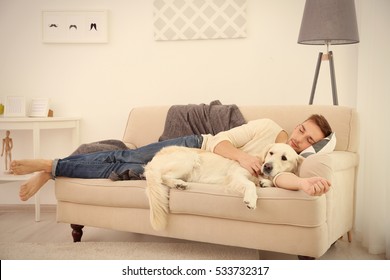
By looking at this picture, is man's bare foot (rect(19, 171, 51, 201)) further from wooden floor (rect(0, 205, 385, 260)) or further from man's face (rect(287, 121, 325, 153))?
man's face (rect(287, 121, 325, 153))

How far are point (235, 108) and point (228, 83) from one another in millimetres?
616

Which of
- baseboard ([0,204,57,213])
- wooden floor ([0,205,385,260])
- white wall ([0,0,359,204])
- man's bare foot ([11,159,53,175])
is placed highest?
white wall ([0,0,359,204])

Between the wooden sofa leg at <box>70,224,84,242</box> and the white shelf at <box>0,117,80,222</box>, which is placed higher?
the white shelf at <box>0,117,80,222</box>

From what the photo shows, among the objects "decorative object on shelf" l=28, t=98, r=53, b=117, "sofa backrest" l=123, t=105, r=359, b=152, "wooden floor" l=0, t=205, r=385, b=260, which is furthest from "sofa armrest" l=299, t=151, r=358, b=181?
"decorative object on shelf" l=28, t=98, r=53, b=117

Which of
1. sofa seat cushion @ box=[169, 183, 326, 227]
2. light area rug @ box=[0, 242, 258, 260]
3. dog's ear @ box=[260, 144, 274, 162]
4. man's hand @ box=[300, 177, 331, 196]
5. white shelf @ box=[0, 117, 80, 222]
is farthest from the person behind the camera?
white shelf @ box=[0, 117, 80, 222]

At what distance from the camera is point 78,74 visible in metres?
3.38

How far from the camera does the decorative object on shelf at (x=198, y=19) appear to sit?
125 inches

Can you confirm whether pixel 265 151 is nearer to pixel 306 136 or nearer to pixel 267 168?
pixel 267 168

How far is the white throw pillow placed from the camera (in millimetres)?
2064

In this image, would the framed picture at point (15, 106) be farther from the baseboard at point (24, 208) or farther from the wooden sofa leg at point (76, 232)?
the wooden sofa leg at point (76, 232)

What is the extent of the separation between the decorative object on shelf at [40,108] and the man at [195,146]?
109cm

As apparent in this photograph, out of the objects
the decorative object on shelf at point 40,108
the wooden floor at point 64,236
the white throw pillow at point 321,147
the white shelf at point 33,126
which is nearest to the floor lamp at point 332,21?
the white throw pillow at point 321,147

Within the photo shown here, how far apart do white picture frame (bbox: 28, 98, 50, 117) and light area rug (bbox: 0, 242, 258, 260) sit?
1279 millimetres

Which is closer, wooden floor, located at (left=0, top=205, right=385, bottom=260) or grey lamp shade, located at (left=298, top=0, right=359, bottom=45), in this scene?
wooden floor, located at (left=0, top=205, right=385, bottom=260)
